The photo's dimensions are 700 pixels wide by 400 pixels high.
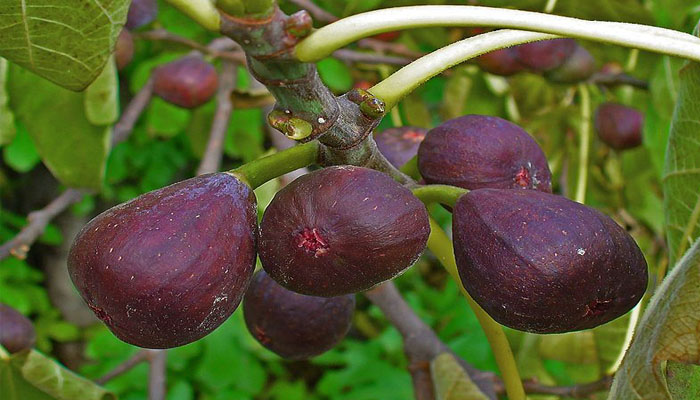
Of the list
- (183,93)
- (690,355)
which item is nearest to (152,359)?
(183,93)

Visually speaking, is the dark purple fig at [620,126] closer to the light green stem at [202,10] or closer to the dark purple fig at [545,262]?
Answer: the dark purple fig at [545,262]

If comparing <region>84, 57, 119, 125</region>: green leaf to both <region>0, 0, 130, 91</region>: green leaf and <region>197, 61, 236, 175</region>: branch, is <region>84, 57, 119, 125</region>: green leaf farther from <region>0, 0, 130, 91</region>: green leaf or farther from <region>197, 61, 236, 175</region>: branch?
<region>0, 0, 130, 91</region>: green leaf

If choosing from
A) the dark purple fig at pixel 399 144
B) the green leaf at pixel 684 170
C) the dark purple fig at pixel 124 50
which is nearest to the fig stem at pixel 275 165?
the dark purple fig at pixel 399 144

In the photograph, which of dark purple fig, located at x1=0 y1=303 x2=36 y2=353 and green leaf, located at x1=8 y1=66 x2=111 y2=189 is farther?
green leaf, located at x1=8 y1=66 x2=111 y2=189

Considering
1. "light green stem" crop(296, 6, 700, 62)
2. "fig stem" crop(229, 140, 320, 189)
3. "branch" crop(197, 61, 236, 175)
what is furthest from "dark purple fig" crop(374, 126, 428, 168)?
"branch" crop(197, 61, 236, 175)

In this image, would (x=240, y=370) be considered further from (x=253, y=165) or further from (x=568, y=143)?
(x=253, y=165)
